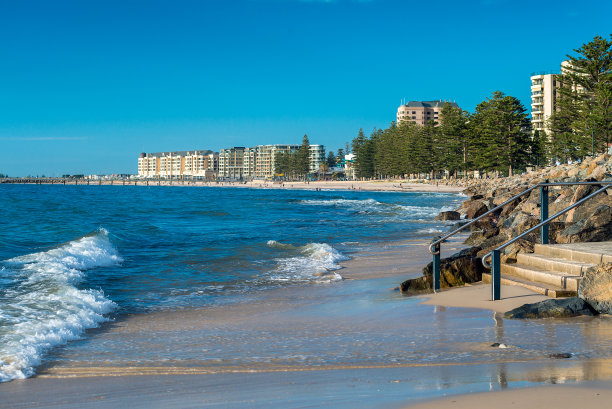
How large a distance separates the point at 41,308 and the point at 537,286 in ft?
18.7

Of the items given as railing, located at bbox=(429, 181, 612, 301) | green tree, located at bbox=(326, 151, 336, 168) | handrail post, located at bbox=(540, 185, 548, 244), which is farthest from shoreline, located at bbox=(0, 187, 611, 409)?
green tree, located at bbox=(326, 151, 336, 168)

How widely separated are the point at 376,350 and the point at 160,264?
28.0 ft

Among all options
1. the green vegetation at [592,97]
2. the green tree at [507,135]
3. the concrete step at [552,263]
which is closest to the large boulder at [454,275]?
the concrete step at [552,263]

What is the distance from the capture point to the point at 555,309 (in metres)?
5.37

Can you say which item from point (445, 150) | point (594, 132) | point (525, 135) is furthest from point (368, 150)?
point (594, 132)

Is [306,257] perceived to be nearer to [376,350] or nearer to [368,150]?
[376,350]

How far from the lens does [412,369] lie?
4.06 m

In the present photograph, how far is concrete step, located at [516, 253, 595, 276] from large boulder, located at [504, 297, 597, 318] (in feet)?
2.38

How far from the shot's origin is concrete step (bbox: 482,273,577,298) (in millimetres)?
5875

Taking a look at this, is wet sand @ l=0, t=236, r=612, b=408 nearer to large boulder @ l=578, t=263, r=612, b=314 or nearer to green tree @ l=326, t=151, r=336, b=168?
large boulder @ l=578, t=263, r=612, b=314

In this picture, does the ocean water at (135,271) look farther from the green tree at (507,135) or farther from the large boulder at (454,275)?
the green tree at (507,135)

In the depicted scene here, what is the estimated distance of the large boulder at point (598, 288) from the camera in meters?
5.28

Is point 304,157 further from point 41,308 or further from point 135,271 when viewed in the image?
point 41,308

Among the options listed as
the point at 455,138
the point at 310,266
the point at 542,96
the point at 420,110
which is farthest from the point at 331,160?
the point at 310,266
